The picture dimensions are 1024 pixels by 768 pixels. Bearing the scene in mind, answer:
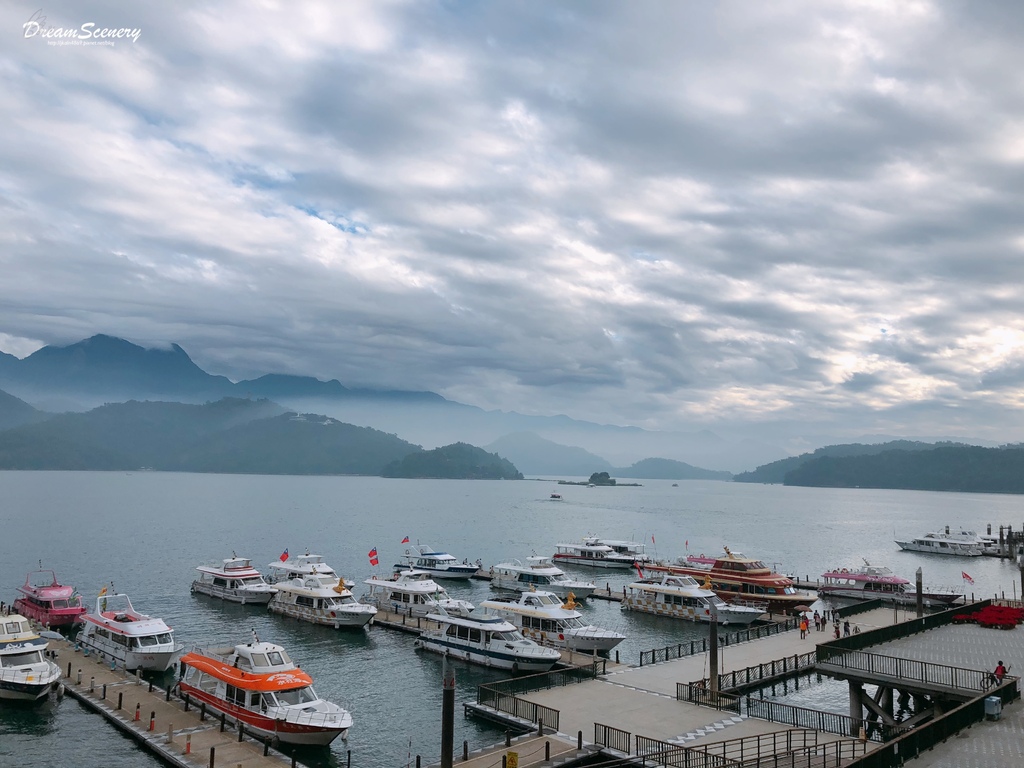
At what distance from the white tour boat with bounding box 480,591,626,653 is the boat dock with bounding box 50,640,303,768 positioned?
22.2m

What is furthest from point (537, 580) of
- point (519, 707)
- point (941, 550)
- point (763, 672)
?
point (941, 550)

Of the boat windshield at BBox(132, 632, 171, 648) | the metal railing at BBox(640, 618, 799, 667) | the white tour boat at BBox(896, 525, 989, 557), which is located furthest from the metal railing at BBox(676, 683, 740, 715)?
the white tour boat at BBox(896, 525, 989, 557)

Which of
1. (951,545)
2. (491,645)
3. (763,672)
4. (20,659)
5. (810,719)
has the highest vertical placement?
(810,719)

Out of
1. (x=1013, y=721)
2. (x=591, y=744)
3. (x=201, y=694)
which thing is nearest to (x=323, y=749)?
(x=201, y=694)

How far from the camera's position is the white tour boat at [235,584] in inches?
2677

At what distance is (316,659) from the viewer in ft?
164

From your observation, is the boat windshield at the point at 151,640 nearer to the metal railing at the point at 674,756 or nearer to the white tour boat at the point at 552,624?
the white tour boat at the point at 552,624

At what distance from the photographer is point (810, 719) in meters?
30.9

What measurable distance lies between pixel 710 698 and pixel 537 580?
149ft

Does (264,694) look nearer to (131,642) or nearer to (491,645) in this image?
(131,642)

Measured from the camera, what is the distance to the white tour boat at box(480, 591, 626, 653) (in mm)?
48188

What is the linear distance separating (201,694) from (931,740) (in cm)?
3145

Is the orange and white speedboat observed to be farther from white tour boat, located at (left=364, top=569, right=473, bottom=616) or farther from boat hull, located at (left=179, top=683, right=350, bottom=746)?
white tour boat, located at (left=364, top=569, right=473, bottom=616)

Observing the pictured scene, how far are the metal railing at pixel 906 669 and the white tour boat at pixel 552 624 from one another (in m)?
18.6
